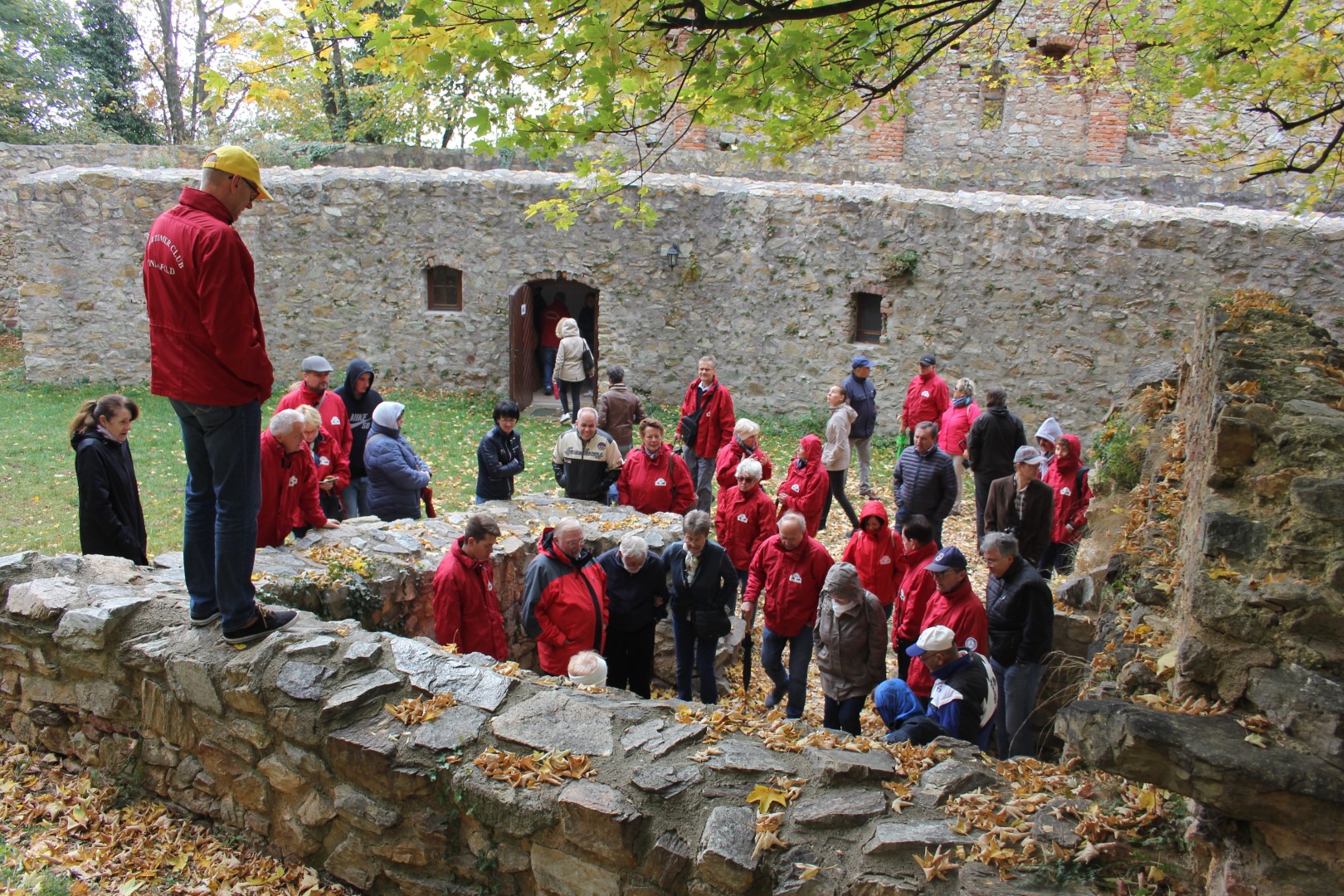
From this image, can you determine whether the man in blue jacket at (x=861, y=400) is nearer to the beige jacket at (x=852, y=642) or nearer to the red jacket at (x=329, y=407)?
the beige jacket at (x=852, y=642)

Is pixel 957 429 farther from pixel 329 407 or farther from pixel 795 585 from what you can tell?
pixel 329 407

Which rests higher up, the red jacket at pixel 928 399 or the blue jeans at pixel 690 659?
the red jacket at pixel 928 399

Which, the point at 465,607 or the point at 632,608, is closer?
the point at 465,607

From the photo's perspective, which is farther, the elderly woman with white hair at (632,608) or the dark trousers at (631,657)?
the dark trousers at (631,657)

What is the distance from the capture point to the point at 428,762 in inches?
144

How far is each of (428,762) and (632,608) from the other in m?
2.69

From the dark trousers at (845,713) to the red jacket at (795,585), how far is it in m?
0.65

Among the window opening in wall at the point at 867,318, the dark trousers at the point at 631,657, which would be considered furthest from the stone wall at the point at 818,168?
the dark trousers at the point at 631,657

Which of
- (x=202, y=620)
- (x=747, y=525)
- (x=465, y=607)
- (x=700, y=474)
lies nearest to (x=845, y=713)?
(x=747, y=525)

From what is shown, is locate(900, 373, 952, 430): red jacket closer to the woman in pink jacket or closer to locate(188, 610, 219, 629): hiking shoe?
the woman in pink jacket

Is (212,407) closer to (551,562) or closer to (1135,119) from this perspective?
(551,562)

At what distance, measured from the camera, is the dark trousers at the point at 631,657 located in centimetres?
634

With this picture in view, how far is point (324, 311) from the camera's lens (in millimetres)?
14875

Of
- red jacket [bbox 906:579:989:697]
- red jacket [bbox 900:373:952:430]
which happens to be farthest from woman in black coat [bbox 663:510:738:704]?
red jacket [bbox 900:373:952:430]
